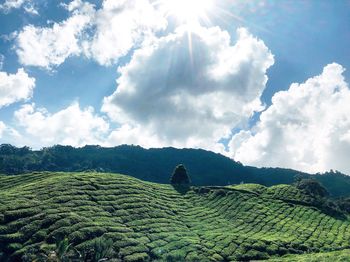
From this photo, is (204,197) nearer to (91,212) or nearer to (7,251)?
(91,212)

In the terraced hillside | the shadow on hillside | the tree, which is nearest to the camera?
the terraced hillside

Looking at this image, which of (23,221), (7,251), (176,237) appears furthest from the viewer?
(176,237)

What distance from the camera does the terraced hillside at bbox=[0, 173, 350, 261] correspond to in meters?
80.1

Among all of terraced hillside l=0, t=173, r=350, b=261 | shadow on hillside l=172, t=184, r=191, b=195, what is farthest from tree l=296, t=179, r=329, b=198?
shadow on hillside l=172, t=184, r=191, b=195

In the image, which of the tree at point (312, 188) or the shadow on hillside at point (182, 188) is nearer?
the shadow on hillside at point (182, 188)

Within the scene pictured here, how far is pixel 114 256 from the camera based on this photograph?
254 feet

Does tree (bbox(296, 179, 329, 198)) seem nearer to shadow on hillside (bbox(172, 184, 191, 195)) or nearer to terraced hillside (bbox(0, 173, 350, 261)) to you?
terraced hillside (bbox(0, 173, 350, 261))

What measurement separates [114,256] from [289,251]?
4684 centimetres

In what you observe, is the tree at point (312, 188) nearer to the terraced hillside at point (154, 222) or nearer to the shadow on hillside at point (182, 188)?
the terraced hillside at point (154, 222)

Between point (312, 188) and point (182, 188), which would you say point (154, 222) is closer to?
point (182, 188)

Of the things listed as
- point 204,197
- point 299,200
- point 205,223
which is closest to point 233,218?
point 205,223

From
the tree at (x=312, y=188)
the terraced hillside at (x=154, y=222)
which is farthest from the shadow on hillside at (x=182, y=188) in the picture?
the tree at (x=312, y=188)

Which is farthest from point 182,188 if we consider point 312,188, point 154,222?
point 312,188

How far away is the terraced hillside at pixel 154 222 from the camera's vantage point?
8006cm
